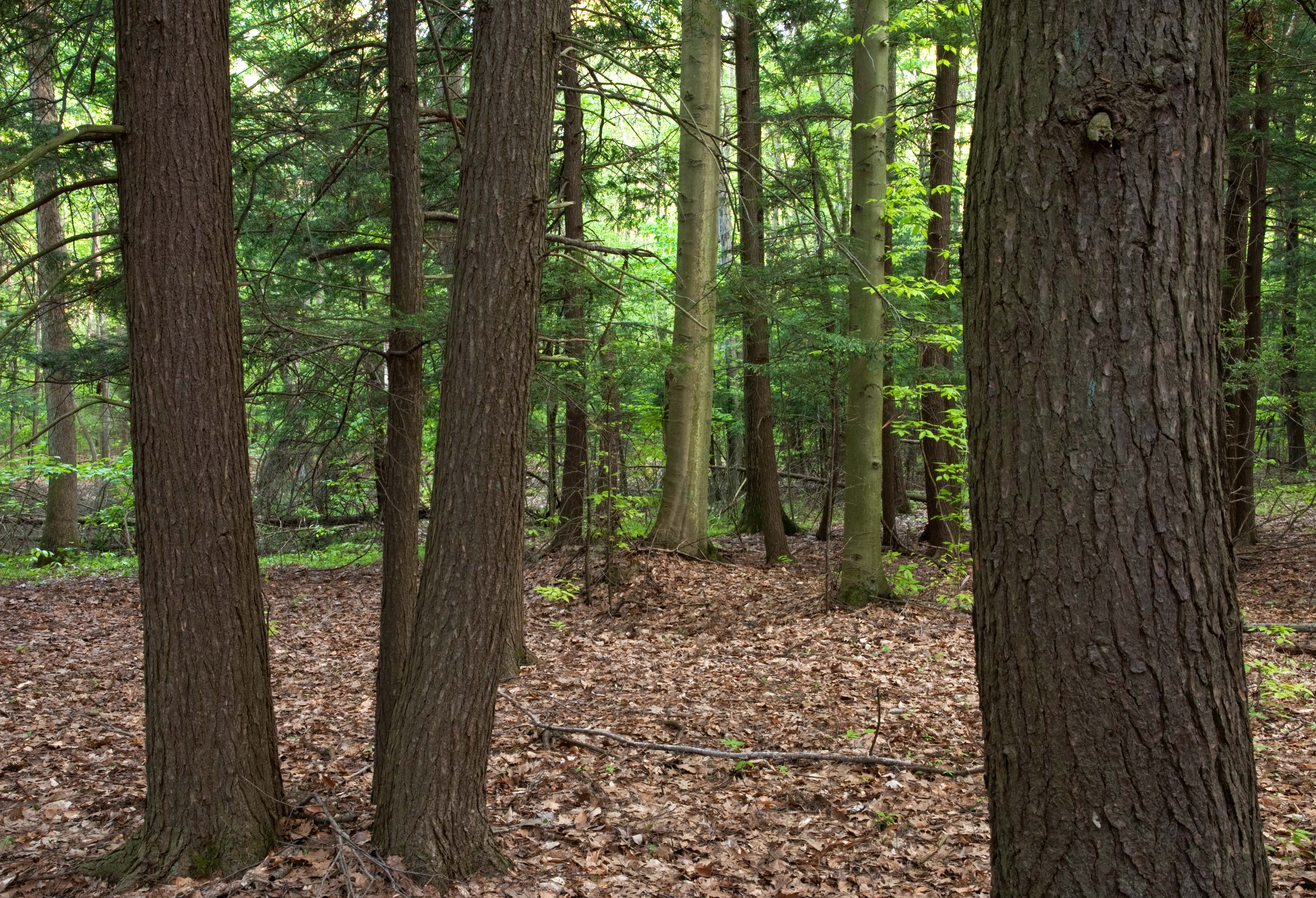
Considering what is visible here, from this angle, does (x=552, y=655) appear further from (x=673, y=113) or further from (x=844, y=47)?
(x=844, y=47)

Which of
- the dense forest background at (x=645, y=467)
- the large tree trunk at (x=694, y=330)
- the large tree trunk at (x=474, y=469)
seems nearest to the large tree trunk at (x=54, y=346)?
the dense forest background at (x=645, y=467)

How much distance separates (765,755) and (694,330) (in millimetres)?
6655

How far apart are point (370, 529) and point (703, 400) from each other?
599cm

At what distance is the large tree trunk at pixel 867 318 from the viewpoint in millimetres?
8969

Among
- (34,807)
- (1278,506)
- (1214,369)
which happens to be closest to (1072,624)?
(1214,369)

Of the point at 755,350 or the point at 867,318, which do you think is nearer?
the point at 867,318

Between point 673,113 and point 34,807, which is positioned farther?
point 34,807

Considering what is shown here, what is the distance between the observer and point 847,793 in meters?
4.98

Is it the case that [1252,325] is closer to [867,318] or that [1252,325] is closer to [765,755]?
[867,318]

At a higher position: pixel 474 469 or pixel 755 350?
pixel 755 350

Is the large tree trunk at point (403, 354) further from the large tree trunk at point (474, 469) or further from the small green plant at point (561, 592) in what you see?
the small green plant at point (561, 592)

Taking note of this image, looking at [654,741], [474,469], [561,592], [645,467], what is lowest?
[654,741]

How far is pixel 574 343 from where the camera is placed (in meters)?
8.30

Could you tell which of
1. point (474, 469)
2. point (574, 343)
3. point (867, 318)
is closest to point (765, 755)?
point (474, 469)
